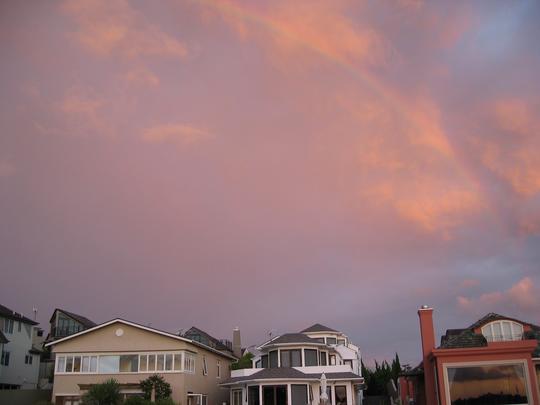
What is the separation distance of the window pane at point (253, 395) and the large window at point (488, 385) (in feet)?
48.0

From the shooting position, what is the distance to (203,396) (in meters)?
41.2

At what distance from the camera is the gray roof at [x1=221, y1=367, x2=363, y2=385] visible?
39.1m

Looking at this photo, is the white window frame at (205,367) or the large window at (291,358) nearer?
the white window frame at (205,367)

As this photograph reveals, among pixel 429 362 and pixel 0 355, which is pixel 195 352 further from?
pixel 0 355

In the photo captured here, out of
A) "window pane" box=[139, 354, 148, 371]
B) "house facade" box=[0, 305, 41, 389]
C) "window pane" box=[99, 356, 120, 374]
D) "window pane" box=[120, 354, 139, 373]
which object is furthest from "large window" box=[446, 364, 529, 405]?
"house facade" box=[0, 305, 41, 389]

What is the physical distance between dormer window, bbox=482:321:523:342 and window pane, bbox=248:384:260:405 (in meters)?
16.7

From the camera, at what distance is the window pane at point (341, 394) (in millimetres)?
41125

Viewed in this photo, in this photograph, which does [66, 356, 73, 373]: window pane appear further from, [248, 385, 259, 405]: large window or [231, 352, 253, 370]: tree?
[231, 352, 253, 370]: tree

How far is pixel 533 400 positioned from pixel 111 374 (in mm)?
26541

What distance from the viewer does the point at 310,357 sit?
142 ft

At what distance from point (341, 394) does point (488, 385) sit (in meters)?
12.3

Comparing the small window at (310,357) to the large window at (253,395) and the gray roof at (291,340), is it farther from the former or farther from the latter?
the large window at (253,395)

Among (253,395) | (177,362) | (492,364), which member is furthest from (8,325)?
(492,364)

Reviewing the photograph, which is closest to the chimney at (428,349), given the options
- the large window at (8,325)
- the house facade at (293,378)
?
the house facade at (293,378)
